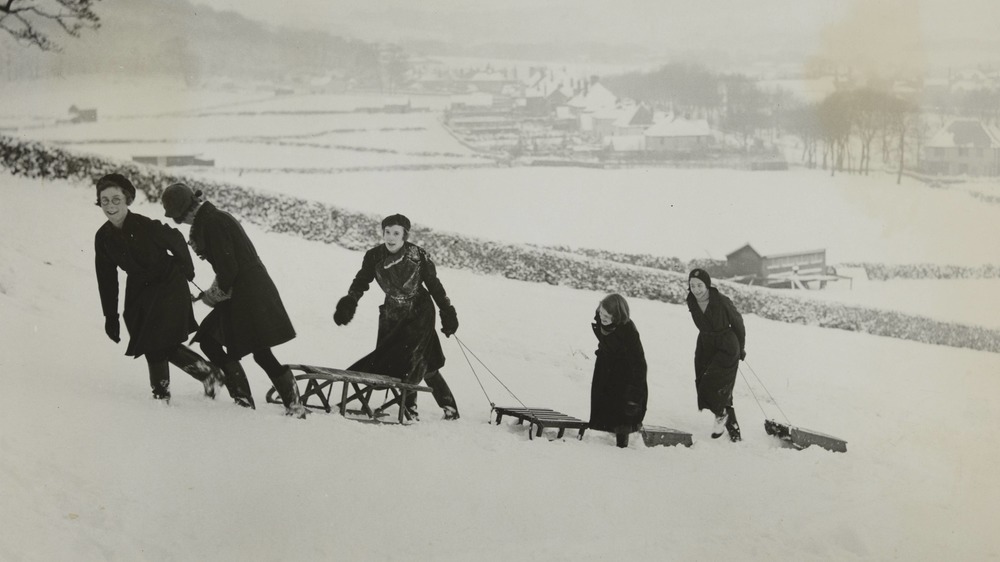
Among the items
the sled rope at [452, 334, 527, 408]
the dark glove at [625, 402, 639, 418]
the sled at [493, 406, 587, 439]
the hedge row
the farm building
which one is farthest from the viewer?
the farm building

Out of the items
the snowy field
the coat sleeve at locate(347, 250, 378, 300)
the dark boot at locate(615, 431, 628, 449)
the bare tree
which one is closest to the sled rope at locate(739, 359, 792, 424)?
the snowy field

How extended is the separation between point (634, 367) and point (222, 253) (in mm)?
2214

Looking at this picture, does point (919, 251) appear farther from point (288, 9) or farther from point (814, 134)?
point (288, 9)

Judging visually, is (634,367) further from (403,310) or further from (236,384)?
(236,384)

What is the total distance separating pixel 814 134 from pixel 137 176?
4.17 m

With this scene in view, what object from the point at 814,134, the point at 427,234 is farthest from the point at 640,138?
the point at 427,234

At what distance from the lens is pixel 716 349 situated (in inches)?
224

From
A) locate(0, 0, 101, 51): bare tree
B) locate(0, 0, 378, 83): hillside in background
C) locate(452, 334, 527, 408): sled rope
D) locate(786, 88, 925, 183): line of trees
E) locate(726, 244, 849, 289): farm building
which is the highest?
locate(0, 0, 101, 51): bare tree

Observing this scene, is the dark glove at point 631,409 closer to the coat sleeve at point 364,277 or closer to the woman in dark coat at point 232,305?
the coat sleeve at point 364,277

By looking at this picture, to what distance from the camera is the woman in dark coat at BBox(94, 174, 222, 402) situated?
4617mm

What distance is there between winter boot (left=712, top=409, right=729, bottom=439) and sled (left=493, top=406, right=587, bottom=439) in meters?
0.80

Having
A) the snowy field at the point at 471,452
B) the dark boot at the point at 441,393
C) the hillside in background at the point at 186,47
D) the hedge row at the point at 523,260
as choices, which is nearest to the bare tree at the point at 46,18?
the hillside in background at the point at 186,47

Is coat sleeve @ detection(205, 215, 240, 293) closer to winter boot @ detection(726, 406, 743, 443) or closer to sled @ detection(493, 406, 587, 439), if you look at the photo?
sled @ detection(493, 406, 587, 439)

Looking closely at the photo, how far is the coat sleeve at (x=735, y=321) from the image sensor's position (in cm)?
571
